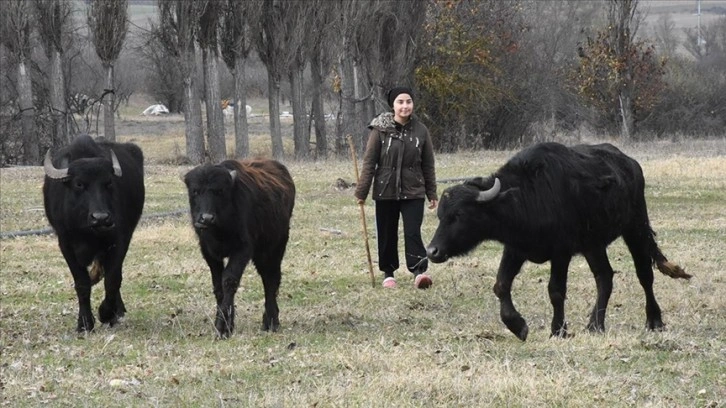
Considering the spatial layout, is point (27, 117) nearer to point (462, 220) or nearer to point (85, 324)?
point (85, 324)

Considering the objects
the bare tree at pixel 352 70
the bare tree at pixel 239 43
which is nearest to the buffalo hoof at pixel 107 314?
the bare tree at pixel 239 43

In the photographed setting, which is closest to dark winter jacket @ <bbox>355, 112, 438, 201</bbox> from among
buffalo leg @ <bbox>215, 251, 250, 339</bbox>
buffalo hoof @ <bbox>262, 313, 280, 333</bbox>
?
buffalo hoof @ <bbox>262, 313, 280, 333</bbox>

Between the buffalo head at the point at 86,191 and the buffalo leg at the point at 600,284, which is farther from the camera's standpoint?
the buffalo head at the point at 86,191

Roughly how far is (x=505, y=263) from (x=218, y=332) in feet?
8.58

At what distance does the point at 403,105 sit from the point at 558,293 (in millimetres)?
3798

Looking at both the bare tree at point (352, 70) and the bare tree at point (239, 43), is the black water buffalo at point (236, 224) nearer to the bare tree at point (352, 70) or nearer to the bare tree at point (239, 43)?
the bare tree at point (239, 43)

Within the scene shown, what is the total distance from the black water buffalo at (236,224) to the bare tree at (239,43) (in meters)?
29.1

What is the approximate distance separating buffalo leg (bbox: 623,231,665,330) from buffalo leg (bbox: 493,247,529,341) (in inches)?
54.9

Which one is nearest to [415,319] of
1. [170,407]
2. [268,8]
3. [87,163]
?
[87,163]

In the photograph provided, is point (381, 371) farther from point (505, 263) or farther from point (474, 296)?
point (474, 296)

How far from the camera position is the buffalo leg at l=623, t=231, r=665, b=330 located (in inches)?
446

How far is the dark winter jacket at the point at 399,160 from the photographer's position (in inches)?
545

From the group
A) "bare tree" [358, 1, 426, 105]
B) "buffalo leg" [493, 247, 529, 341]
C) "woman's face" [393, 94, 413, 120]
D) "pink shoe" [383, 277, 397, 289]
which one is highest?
"bare tree" [358, 1, 426, 105]

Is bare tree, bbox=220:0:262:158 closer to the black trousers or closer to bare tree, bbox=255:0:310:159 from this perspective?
bare tree, bbox=255:0:310:159
